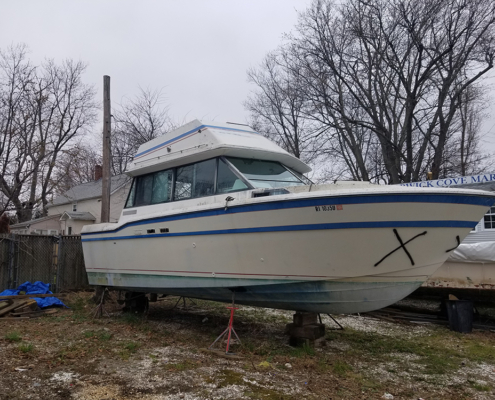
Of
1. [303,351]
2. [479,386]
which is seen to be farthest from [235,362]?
[479,386]

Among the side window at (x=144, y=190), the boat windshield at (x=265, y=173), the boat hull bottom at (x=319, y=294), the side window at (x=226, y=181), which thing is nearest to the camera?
the boat hull bottom at (x=319, y=294)

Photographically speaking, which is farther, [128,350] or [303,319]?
[303,319]

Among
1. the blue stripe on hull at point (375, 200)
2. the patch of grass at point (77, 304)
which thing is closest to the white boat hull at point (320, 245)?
the blue stripe on hull at point (375, 200)

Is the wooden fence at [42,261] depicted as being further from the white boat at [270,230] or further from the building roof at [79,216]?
the building roof at [79,216]

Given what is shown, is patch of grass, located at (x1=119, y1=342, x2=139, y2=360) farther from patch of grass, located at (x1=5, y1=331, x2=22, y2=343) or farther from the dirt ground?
patch of grass, located at (x1=5, y1=331, x2=22, y2=343)

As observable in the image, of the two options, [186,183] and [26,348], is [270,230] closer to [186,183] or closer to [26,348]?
[186,183]

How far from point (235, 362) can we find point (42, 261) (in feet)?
26.5

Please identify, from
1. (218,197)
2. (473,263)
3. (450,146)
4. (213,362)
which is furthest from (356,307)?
(450,146)

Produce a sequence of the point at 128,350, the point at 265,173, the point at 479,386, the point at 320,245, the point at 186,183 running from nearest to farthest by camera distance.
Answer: the point at 479,386 < the point at 320,245 < the point at 128,350 < the point at 265,173 < the point at 186,183

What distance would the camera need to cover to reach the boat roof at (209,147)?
21.5 ft

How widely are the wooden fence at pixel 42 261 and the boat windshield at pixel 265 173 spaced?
286 inches

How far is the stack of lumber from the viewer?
8172mm

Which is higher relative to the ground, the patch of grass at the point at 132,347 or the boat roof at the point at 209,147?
the boat roof at the point at 209,147

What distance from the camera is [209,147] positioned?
655 centimetres
